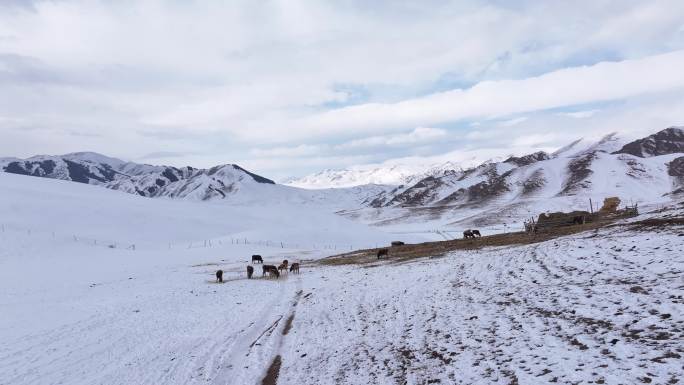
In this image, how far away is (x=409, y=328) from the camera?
16609mm

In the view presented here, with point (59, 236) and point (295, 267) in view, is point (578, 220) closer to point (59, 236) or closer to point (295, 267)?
point (295, 267)

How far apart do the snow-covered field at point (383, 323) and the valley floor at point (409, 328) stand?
0.22 feet

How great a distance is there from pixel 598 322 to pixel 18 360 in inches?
791

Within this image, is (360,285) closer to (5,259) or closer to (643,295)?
(643,295)

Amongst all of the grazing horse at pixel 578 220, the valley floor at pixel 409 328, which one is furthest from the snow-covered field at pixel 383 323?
the grazing horse at pixel 578 220

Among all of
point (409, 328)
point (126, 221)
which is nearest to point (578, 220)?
point (409, 328)

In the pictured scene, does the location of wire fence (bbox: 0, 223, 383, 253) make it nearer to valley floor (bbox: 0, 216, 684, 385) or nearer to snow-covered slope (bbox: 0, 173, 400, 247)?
snow-covered slope (bbox: 0, 173, 400, 247)

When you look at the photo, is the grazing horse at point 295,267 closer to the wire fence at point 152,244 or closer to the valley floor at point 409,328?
the valley floor at point 409,328

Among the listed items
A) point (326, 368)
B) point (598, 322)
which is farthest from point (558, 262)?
point (326, 368)

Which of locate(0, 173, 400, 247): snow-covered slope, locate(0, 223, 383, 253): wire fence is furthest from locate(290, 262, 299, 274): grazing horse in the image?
locate(0, 173, 400, 247): snow-covered slope

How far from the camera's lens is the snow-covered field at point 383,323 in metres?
11.4

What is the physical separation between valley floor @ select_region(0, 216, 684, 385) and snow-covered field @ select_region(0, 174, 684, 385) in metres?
0.07

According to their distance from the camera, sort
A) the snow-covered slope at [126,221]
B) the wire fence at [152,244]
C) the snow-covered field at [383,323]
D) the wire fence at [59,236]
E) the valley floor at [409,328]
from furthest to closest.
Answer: the snow-covered slope at [126,221] → the wire fence at [152,244] → the wire fence at [59,236] → the snow-covered field at [383,323] → the valley floor at [409,328]

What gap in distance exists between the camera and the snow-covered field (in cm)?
1136
